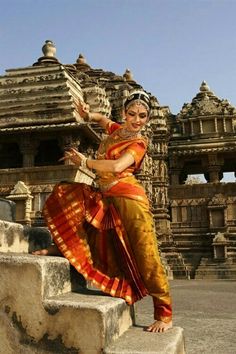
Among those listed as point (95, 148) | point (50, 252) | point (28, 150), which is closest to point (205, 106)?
point (95, 148)

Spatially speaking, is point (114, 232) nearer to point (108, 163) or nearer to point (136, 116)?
point (108, 163)

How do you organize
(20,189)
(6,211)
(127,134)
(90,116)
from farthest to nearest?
(20,189)
(6,211)
(90,116)
(127,134)

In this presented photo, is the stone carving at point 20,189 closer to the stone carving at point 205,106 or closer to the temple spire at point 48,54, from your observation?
the temple spire at point 48,54

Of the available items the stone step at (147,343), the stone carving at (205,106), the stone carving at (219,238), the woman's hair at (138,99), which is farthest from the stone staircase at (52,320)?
the stone carving at (205,106)

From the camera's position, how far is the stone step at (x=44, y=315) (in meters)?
1.94

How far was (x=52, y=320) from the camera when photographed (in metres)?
2.01

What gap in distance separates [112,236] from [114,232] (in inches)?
1.6

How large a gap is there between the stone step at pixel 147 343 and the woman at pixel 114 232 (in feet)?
0.28

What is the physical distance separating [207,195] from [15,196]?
27.8 ft

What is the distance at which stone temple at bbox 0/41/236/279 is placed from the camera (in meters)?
15.0

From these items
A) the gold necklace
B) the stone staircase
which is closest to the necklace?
the gold necklace

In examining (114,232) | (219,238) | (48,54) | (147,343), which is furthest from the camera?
(48,54)

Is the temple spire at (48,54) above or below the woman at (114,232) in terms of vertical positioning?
above

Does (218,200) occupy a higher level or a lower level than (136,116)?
higher
